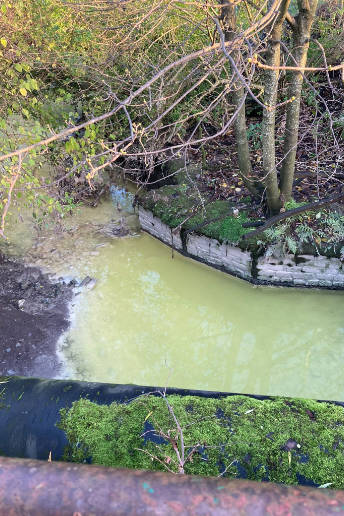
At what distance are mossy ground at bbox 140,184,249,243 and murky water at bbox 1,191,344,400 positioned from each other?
60 cm

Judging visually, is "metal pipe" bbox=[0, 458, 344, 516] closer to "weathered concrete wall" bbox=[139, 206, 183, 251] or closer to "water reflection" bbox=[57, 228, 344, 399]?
"water reflection" bbox=[57, 228, 344, 399]

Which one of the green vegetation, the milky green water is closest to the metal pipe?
the milky green water

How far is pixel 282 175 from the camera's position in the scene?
19.0 ft

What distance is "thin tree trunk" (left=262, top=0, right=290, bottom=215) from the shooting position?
14.6 ft

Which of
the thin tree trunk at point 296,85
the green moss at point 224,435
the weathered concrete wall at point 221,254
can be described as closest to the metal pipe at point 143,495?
the green moss at point 224,435

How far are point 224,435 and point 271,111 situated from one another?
3.89 meters

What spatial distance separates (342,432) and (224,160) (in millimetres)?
5691

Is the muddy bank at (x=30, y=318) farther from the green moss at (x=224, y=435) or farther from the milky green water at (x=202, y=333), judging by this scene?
the green moss at (x=224, y=435)

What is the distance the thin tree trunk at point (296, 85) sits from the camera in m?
4.52

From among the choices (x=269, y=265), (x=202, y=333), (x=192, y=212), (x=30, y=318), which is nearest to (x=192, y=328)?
(x=202, y=333)

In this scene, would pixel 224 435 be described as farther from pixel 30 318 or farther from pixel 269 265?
pixel 30 318

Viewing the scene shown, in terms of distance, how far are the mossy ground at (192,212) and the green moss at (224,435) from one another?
3.59 meters

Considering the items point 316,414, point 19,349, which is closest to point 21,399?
point 316,414

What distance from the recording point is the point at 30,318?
5418 mm
